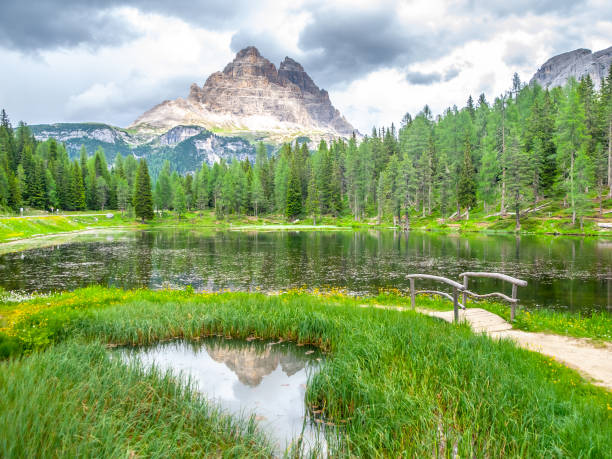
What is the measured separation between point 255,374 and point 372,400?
3.92 metres

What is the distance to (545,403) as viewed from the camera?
18.1 ft

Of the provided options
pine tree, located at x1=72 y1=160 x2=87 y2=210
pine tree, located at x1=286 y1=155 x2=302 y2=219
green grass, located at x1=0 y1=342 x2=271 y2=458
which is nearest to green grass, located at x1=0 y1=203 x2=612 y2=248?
pine tree, located at x1=286 y1=155 x2=302 y2=219

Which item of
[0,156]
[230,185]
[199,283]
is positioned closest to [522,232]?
[199,283]

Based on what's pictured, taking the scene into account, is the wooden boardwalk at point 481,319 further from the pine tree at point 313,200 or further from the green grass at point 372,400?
the pine tree at point 313,200

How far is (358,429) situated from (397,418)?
2.25 feet

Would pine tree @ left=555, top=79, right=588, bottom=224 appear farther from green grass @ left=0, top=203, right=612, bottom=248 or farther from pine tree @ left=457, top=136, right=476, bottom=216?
pine tree @ left=457, top=136, right=476, bottom=216

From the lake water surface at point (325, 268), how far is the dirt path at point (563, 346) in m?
7.41

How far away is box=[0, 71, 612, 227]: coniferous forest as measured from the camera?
200ft

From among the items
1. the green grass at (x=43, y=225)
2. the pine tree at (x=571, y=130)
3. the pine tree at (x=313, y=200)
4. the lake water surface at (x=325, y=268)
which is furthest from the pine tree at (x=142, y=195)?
Answer: the pine tree at (x=571, y=130)

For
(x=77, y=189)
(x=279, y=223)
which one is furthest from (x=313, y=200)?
(x=77, y=189)

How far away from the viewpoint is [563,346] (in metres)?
9.57

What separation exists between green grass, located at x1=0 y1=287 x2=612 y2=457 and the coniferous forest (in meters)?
58.1

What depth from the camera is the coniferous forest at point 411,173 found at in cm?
6106

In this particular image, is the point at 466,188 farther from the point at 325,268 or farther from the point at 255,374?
the point at 255,374
